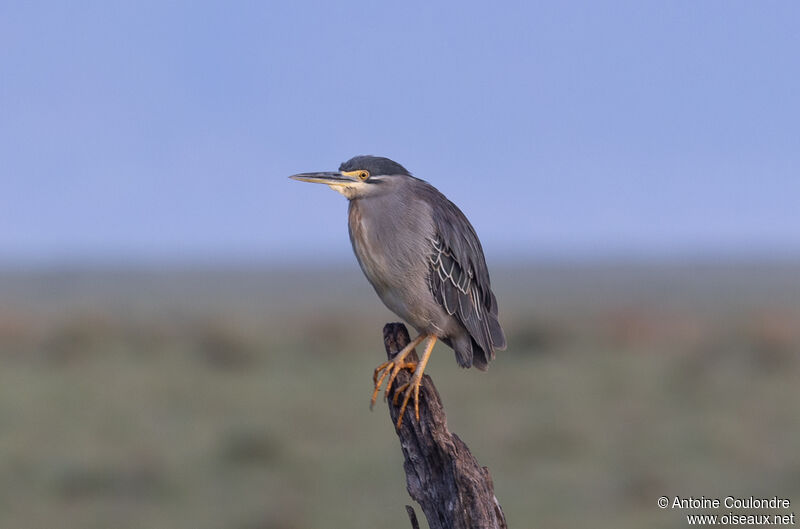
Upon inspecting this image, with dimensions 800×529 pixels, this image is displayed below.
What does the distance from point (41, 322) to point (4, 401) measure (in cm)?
1084

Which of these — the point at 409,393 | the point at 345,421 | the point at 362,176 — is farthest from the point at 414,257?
the point at 345,421

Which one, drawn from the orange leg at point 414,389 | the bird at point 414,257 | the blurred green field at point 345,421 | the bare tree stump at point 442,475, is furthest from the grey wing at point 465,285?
the blurred green field at point 345,421

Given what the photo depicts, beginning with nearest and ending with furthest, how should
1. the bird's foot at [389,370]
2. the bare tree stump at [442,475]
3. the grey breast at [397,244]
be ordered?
1. the bare tree stump at [442,475]
2. the grey breast at [397,244]
3. the bird's foot at [389,370]

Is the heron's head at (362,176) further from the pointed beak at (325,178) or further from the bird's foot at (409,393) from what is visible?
the bird's foot at (409,393)

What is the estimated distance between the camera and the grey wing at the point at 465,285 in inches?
261

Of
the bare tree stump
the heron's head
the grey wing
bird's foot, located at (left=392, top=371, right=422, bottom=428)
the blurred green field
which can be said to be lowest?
the blurred green field

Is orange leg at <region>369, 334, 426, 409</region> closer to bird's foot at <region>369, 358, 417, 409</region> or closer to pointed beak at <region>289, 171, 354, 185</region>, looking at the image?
bird's foot at <region>369, 358, 417, 409</region>

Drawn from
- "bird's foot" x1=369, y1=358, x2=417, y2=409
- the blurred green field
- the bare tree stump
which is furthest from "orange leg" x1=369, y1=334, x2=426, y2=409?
the blurred green field

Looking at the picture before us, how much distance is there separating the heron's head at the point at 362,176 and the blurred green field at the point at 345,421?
6.44 meters

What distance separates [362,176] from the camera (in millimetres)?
6516

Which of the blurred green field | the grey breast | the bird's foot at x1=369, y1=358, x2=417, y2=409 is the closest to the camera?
the grey breast

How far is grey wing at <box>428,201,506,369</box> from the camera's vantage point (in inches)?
261

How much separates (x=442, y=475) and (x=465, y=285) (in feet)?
4.44

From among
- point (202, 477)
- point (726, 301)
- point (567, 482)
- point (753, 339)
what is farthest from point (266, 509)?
point (726, 301)
